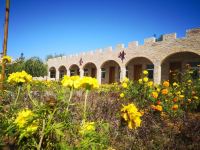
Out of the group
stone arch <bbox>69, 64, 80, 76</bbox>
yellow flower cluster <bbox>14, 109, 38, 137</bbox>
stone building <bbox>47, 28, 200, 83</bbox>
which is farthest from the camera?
stone arch <bbox>69, 64, 80, 76</bbox>

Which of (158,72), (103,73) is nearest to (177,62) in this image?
(158,72)

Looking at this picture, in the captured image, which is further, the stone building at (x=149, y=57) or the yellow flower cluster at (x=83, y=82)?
the stone building at (x=149, y=57)

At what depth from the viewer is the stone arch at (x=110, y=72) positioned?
24219 mm

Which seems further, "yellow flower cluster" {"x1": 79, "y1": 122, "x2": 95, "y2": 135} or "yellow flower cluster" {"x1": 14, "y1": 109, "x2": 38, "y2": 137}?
"yellow flower cluster" {"x1": 79, "y1": 122, "x2": 95, "y2": 135}

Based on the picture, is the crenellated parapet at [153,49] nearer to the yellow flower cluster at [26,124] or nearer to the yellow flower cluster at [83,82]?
the yellow flower cluster at [83,82]

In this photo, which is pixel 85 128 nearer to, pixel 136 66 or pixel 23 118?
pixel 23 118

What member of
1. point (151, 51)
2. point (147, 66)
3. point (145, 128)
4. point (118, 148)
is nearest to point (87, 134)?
point (118, 148)

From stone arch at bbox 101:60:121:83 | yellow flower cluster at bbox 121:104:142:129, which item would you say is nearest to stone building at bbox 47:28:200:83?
stone arch at bbox 101:60:121:83

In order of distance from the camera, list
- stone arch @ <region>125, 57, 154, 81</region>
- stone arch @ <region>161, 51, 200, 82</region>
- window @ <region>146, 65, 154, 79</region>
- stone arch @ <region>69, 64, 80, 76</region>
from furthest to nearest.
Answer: stone arch @ <region>69, 64, 80, 76</region>
stone arch @ <region>125, 57, 154, 81</region>
window @ <region>146, 65, 154, 79</region>
stone arch @ <region>161, 51, 200, 82</region>

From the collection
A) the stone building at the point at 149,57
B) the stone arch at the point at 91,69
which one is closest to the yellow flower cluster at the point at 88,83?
the stone building at the point at 149,57

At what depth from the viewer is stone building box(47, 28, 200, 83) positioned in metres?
15.0

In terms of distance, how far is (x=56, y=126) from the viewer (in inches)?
59.2

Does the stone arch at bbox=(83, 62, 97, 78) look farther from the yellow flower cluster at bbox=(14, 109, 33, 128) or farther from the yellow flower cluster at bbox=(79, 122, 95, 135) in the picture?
the yellow flower cluster at bbox=(14, 109, 33, 128)

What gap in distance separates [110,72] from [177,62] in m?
9.14
